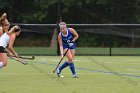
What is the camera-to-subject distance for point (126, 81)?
51.4ft

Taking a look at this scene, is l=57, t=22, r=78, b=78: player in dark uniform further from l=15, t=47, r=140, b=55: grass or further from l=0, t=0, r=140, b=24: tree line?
l=0, t=0, r=140, b=24: tree line

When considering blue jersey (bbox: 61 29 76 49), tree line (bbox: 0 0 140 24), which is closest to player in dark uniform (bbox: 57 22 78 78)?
blue jersey (bbox: 61 29 76 49)

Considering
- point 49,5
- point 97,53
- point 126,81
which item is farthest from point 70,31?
point 49,5

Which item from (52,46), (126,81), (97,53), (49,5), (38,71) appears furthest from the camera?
(49,5)

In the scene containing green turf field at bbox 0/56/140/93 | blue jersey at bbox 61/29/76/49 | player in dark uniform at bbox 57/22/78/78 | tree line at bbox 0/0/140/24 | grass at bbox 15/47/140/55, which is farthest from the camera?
tree line at bbox 0/0/140/24

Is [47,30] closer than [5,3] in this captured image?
Yes

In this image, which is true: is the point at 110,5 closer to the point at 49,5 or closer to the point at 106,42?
the point at 49,5

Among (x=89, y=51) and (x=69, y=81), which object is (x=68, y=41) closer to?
(x=69, y=81)

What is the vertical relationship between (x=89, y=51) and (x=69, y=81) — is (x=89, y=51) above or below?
below

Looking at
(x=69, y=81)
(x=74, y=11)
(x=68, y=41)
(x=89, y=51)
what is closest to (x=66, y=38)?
(x=68, y=41)

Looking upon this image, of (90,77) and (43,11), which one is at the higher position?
(90,77)

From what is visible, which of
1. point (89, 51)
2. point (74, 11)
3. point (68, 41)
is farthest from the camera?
point (74, 11)

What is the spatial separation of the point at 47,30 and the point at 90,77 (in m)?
14.6

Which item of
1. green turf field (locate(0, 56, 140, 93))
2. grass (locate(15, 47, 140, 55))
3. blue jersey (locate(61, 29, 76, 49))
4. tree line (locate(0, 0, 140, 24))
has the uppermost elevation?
blue jersey (locate(61, 29, 76, 49))
